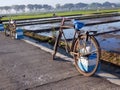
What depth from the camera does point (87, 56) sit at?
5.49m

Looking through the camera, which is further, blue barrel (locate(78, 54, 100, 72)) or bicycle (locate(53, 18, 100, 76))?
blue barrel (locate(78, 54, 100, 72))

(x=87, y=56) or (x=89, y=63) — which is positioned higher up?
(x=87, y=56)

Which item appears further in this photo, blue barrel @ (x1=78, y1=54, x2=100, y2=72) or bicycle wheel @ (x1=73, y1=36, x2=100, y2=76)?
blue barrel @ (x1=78, y1=54, x2=100, y2=72)

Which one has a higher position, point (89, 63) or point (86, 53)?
point (86, 53)

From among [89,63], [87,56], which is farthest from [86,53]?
[89,63]

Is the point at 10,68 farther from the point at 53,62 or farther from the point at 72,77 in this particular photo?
the point at 72,77

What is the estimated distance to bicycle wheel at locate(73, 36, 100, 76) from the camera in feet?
17.1

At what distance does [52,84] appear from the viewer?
16.4 ft

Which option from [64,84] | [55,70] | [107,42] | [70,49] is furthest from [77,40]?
[107,42]

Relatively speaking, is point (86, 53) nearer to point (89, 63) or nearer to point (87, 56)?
point (87, 56)

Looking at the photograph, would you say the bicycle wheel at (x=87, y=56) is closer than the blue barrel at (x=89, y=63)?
Yes

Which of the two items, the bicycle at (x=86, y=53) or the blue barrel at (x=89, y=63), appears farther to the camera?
the blue barrel at (x=89, y=63)

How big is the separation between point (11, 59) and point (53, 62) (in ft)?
5.04

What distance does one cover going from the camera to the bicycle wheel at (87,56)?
520 cm
